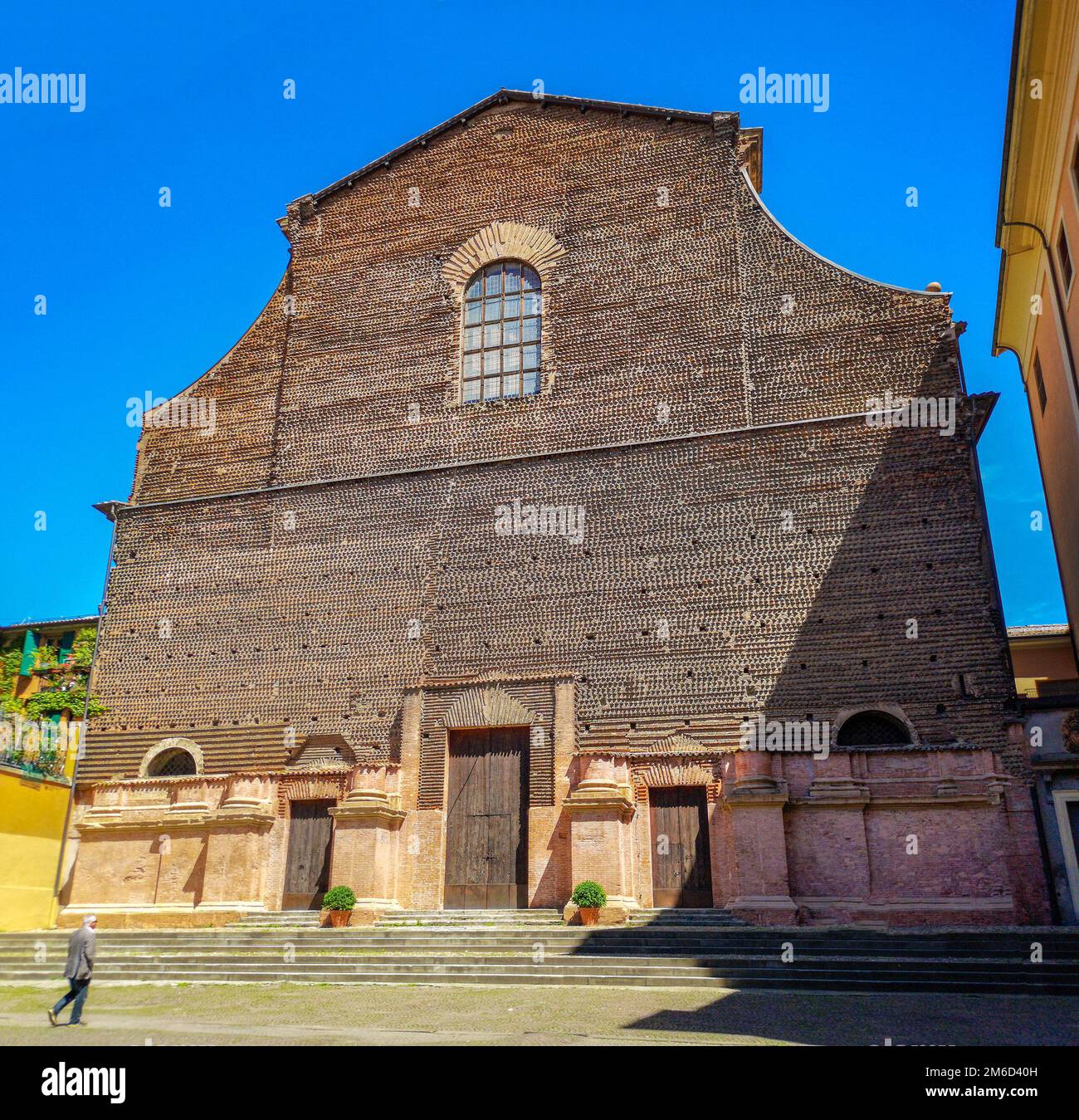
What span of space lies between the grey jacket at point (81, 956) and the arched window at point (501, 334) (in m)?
13.7

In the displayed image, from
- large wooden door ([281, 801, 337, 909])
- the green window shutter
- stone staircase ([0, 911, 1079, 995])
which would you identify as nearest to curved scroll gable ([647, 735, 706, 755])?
stone staircase ([0, 911, 1079, 995])

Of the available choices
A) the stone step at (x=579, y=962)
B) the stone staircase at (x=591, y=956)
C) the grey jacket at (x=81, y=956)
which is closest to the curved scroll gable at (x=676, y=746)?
the stone staircase at (x=591, y=956)

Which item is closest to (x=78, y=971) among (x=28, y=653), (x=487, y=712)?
(x=487, y=712)

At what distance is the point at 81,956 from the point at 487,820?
9047mm

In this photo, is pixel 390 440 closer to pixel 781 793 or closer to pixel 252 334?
pixel 252 334

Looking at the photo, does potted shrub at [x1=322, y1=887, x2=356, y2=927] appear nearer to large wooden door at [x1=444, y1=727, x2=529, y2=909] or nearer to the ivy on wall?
large wooden door at [x1=444, y1=727, x2=529, y2=909]

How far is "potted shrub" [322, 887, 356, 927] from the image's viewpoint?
16.0 meters

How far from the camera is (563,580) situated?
18.9 meters

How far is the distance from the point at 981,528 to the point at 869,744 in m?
4.12

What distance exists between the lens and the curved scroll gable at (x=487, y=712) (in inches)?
714

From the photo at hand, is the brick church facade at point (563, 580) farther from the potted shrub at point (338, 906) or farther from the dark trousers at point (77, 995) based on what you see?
the dark trousers at point (77, 995)

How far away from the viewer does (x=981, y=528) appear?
16906 mm

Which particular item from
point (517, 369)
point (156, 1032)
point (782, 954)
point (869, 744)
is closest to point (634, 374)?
point (517, 369)

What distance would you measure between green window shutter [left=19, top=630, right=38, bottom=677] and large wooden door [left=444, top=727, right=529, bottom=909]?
12.4 meters
